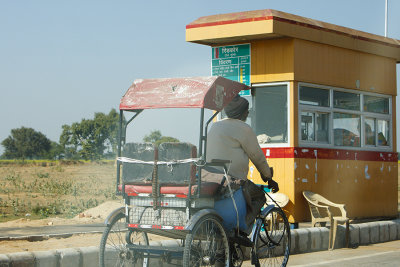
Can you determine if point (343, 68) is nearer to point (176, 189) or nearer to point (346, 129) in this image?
point (346, 129)

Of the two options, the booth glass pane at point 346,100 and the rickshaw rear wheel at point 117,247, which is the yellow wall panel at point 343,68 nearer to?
the booth glass pane at point 346,100

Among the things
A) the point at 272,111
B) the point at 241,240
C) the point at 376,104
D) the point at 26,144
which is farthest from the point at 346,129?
the point at 26,144

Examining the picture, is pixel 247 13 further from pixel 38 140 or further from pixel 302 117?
pixel 38 140

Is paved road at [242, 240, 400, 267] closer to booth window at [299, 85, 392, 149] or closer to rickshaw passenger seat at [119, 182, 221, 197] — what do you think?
booth window at [299, 85, 392, 149]

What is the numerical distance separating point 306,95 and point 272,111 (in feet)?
2.46

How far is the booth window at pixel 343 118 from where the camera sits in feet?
41.5

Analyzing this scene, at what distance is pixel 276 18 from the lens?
11781mm

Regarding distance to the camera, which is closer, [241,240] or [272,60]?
[241,240]

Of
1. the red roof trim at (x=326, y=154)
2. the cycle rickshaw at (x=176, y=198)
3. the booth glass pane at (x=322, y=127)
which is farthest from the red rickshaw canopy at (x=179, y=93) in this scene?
the booth glass pane at (x=322, y=127)

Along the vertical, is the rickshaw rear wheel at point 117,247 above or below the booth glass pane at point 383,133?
below

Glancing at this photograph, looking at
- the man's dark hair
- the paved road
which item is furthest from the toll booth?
the man's dark hair

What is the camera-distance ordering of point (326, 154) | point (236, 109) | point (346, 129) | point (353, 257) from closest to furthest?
point (236, 109) → point (353, 257) → point (326, 154) → point (346, 129)

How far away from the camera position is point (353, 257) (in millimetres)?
9805

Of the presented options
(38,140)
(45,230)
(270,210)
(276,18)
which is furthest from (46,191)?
(38,140)
